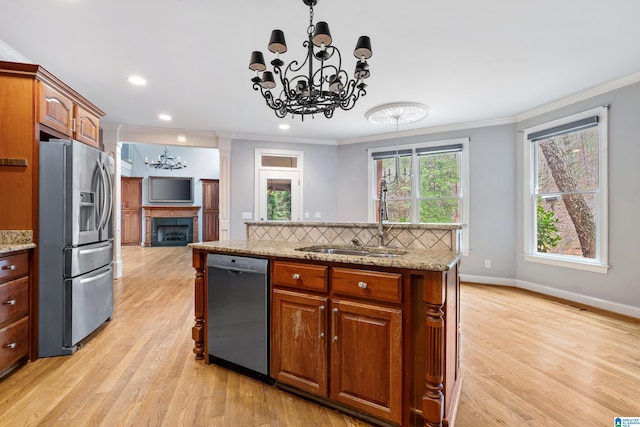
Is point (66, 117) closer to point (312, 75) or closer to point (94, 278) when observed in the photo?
point (94, 278)

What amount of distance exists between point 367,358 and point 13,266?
2503 mm

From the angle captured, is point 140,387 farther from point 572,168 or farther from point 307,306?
point 572,168

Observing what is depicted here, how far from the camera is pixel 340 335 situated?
167cm

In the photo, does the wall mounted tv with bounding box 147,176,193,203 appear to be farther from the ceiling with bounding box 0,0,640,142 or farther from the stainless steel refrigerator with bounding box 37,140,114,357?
the stainless steel refrigerator with bounding box 37,140,114,357

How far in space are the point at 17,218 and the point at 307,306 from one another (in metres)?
2.34

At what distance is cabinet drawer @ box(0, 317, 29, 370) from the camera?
6.61 ft

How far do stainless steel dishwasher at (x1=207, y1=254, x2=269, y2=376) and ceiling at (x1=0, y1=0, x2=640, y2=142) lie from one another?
1811mm

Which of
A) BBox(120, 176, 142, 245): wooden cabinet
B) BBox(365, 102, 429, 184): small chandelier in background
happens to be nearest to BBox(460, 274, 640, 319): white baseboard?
BBox(365, 102, 429, 184): small chandelier in background

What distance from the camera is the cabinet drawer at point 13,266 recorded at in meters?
2.04

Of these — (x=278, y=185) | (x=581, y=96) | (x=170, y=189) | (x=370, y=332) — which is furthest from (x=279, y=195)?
(x=170, y=189)

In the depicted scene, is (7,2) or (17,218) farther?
(17,218)

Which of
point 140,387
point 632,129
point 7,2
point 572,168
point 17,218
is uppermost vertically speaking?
point 7,2

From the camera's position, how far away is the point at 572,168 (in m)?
3.91

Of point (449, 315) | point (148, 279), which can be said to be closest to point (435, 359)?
point (449, 315)
